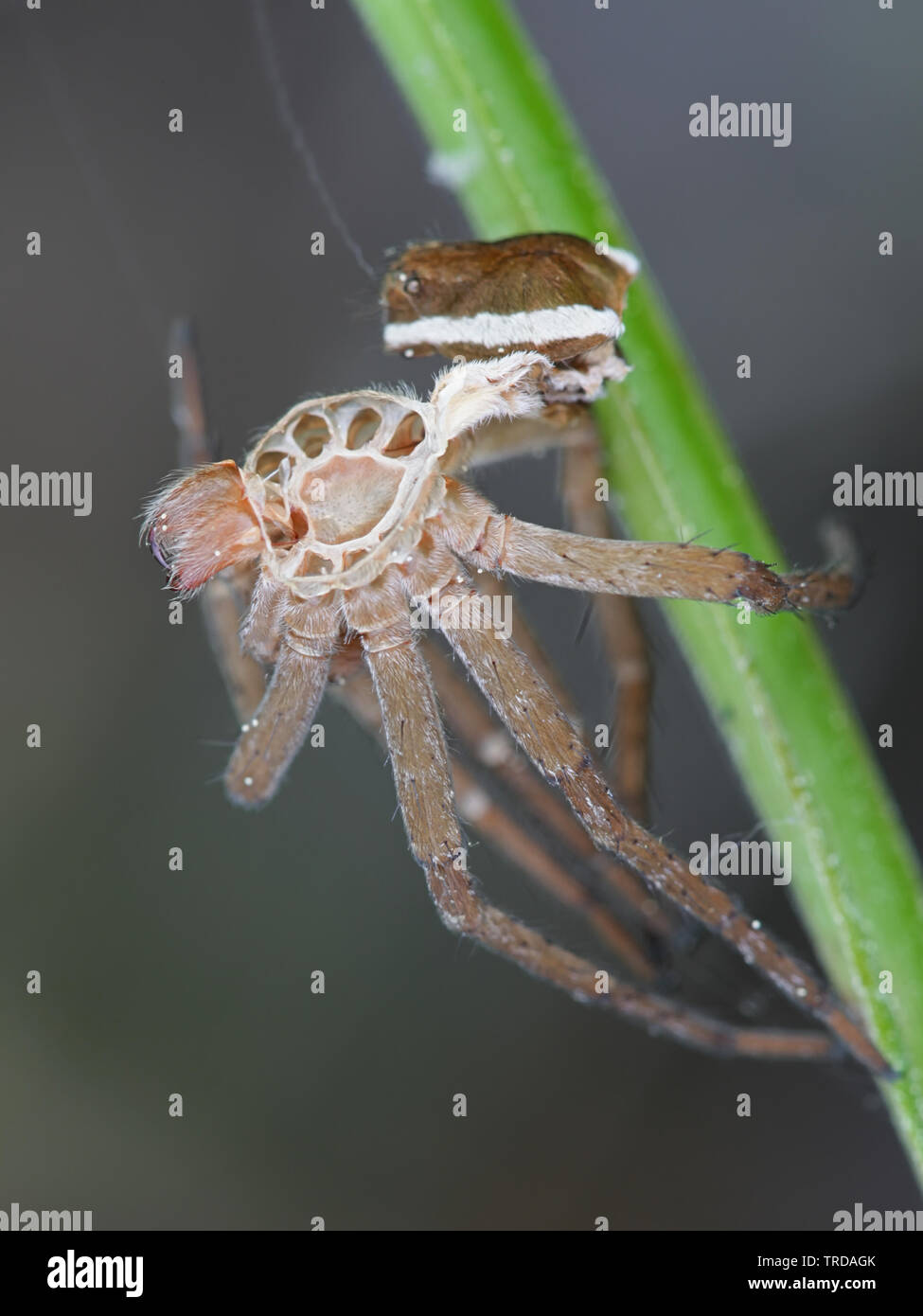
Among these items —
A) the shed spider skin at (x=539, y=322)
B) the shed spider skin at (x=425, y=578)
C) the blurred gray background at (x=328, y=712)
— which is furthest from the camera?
the blurred gray background at (x=328, y=712)

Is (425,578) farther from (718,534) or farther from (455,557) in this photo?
(718,534)

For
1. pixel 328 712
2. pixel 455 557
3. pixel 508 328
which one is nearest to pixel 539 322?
pixel 508 328

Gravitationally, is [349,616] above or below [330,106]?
below

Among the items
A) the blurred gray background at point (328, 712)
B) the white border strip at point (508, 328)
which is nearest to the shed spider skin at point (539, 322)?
the white border strip at point (508, 328)

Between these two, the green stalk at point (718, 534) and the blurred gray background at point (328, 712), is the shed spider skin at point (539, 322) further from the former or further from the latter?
the blurred gray background at point (328, 712)
